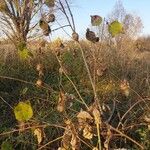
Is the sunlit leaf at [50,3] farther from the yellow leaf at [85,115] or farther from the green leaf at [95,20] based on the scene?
the yellow leaf at [85,115]

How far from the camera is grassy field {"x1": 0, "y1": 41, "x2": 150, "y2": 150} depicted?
130 inches

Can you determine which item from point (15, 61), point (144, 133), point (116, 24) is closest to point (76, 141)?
point (116, 24)

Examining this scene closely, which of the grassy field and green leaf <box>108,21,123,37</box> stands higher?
green leaf <box>108,21,123,37</box>

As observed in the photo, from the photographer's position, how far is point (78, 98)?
5.77 m

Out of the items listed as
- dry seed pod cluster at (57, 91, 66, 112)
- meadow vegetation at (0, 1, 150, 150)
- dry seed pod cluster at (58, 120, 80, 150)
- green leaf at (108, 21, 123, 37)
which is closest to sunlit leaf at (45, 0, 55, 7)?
meadow vegetation at (0, 1, 150, 150)

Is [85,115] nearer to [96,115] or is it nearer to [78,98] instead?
[96,115]

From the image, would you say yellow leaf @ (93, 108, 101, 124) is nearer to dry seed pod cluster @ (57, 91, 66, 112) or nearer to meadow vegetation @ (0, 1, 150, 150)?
meadow vegetation @ (0, 1, 150, 150)

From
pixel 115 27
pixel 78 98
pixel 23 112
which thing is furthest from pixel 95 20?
pixel 78 98

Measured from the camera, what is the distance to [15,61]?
7605 mm

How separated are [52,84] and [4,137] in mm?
1892

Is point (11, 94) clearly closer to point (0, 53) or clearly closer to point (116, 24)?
point (0, 53)

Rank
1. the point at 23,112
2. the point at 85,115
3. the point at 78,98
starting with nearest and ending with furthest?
the point at 23,112 < the point at 85,115 < the point at 78,98

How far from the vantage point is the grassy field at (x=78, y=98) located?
10.8ft

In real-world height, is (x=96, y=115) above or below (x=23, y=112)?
below
